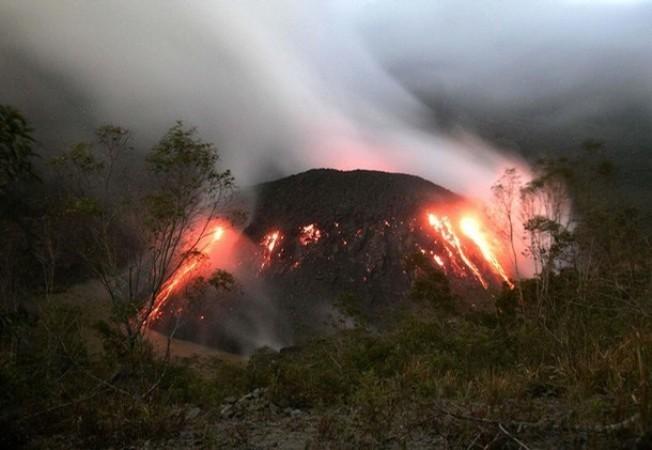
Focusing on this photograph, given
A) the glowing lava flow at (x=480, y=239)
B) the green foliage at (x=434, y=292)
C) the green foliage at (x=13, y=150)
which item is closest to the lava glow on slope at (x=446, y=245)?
the glowing lava flow at (x=480, y=239)

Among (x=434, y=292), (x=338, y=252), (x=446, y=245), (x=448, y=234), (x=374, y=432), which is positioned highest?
(x=448, y=234)

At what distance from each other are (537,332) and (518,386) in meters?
5.96

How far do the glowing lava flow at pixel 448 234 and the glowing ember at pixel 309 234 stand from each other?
20117mm

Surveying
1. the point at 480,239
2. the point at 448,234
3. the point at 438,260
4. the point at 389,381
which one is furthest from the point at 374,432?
the point at 480,239

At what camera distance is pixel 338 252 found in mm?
86562

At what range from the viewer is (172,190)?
576 inches

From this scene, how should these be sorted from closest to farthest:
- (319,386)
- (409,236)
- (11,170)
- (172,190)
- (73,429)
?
(11,170)
(73,429)
(319,386)
(172,190)
(409,236)

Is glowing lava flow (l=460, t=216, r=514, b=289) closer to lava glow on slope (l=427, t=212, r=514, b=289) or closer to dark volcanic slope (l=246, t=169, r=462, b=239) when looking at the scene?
lava glow on slope (l=427, t=212, r=514, b=289)

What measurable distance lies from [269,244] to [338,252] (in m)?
14.5

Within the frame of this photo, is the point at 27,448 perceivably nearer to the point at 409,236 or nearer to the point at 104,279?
the point at 104,279

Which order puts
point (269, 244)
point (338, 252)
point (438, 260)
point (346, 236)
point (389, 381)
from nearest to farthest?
point (389, 381), point (438, 260), point (338, 252), point (346, 236), point (269, 244)

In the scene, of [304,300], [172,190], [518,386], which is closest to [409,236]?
[304,300]

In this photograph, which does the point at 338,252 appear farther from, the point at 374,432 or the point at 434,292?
the point at 374,432

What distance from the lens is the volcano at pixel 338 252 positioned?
7575cm
